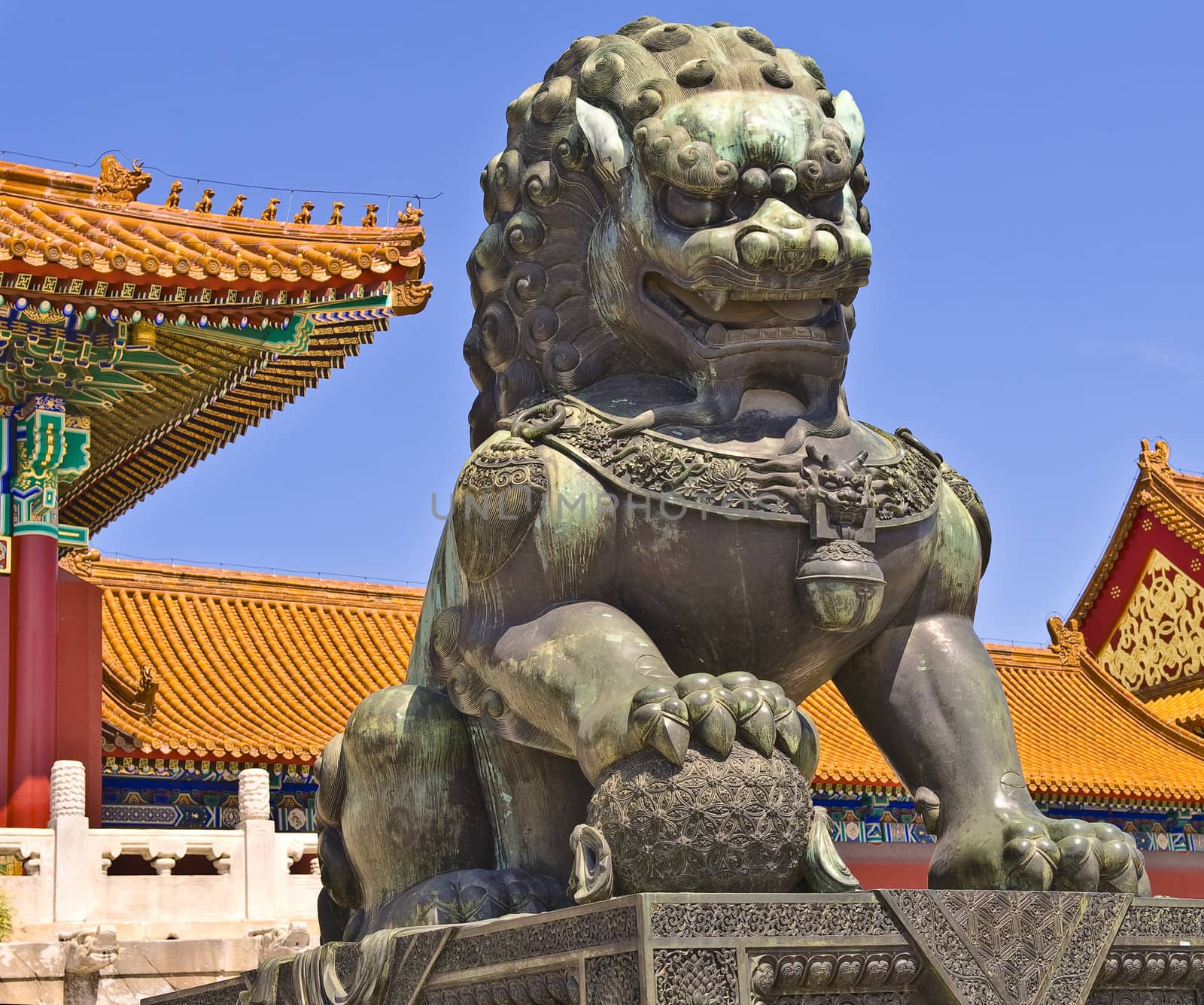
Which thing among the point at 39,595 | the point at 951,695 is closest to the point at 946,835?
the point at 951,695

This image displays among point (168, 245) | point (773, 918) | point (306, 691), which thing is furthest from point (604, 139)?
point (306, 691)

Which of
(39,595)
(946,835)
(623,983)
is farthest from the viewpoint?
(39,595)

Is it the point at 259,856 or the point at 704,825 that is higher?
the point at 259,856

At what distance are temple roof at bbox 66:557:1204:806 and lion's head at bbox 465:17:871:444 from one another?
408 inches

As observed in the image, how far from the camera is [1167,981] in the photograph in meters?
2.81

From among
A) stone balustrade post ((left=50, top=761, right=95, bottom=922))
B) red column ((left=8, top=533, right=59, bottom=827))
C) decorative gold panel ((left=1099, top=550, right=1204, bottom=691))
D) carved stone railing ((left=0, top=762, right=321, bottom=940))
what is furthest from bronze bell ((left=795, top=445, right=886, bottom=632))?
decorative gold panel ((left=1099, top=550, right=1204, bottom=691))

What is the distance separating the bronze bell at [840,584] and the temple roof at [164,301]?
833cm

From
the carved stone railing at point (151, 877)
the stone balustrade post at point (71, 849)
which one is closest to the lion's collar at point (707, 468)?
the carved stone railing at point (151, 877)

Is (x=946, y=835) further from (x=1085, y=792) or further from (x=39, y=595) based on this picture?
(x=1085, y=792)

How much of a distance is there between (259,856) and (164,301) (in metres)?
3.50

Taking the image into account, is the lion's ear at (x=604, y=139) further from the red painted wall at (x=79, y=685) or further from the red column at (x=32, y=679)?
the red painted wall at (x=79, y=685)

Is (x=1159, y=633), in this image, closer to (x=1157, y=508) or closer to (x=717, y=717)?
(x=1157, y=508)

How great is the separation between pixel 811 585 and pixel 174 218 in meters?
9.95

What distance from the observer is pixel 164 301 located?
35.5 ft
